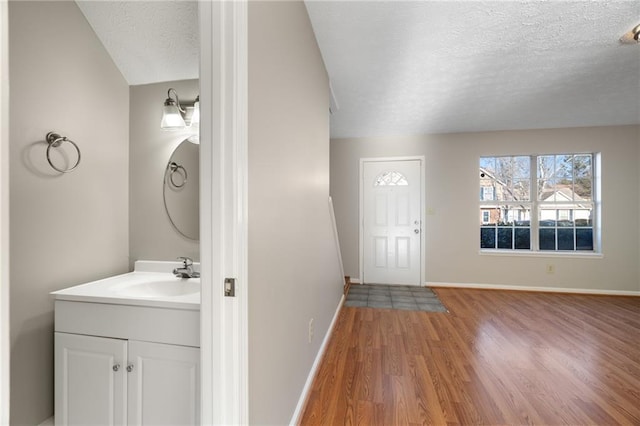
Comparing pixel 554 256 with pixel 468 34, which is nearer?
pixel 468 34

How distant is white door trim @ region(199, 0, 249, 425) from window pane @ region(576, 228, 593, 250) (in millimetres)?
5055

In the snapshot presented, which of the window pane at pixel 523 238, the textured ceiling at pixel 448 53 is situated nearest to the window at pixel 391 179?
the textured ceiling at pixel 448 53

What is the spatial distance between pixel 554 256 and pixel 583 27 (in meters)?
3.19

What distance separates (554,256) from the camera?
3912 millimetres

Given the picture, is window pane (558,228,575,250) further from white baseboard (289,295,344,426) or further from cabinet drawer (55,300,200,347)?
cabinet drawer (55,300,200,347)

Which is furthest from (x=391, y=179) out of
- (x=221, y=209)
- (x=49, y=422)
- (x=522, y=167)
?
(x=49, y=422)

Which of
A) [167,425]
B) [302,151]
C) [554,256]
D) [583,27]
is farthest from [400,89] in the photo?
[554,256]

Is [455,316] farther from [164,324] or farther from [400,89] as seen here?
[164,324]

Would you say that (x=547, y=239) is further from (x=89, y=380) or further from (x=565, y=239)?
(x=89, y=380)

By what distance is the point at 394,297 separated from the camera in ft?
12.0

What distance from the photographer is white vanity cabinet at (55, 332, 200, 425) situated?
1.12m

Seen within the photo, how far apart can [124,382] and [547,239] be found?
5079 millimetres

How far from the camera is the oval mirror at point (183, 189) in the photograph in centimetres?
176

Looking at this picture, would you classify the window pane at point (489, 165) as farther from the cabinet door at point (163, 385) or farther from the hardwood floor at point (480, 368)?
the cabinet door at point (163, 385)
